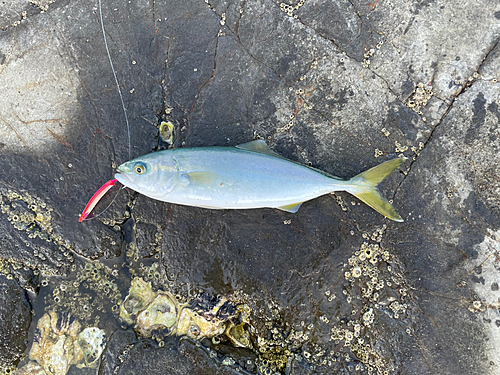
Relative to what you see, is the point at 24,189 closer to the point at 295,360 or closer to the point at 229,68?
the point at 229,68

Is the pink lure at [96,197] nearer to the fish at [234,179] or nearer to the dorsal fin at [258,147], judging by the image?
the fish at [234,179]

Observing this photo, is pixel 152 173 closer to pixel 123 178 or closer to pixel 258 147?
pixel 123 178

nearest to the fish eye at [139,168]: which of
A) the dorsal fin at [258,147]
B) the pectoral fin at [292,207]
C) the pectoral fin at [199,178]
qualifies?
the pectoral fin at [199,178]

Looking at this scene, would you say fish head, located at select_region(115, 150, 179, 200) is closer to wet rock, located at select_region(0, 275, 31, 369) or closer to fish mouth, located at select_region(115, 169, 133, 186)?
fish mouth, located at select_region(115, 169, 133, 186)

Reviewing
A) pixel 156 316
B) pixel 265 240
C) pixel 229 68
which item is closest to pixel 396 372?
pixel 265 240

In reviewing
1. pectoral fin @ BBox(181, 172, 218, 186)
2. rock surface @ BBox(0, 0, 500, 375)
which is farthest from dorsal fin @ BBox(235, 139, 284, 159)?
pectoral fin @ BBox(181, 172, 218, 186)

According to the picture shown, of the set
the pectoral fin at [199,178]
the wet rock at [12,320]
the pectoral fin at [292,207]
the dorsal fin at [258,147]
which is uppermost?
the dorsal fin at [258,147]
